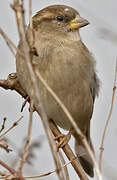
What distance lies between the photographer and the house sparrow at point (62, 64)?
3643 millimetres

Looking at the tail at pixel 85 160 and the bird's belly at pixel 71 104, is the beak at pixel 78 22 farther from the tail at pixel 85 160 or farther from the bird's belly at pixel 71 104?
the tail at pixel 85 160

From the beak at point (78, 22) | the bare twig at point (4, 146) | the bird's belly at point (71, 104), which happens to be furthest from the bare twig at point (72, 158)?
the beak at point (78, 22)

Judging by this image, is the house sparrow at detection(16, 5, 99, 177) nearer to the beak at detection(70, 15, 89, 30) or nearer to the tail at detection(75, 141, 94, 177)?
the beak at detection(70, 15, 89, 30)

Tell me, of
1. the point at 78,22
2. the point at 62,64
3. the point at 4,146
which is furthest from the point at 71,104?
the point at 4,146

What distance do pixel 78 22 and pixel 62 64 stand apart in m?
0.51

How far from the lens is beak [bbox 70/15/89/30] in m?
3.83

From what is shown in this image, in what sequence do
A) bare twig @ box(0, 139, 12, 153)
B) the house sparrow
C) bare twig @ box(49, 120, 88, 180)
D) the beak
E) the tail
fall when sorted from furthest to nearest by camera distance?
the tail, the beak, the house sparrow, bare twig @ box(49, 120, 88, 180), bare twig @ box(0, 139, 12, 153)

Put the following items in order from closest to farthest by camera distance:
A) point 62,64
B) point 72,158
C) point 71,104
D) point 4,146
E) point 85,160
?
1. point 4,146
2. point 72,158
3. point 62,64
4. point 71,104
5. point 85,160

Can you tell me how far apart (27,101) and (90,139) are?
1.31 metres

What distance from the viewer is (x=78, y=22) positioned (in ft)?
12.7

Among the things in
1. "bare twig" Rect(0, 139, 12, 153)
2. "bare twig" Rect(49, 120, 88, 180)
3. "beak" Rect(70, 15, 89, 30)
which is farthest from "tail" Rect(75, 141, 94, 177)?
"bare twig" Rect(0, 139, 12, 153)

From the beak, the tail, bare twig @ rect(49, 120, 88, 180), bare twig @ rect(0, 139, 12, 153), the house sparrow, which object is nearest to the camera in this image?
bare twig @ rect(0, 139, 12, 153)

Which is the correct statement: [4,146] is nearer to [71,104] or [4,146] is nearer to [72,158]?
[72,158]

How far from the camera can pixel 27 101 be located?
380cm
